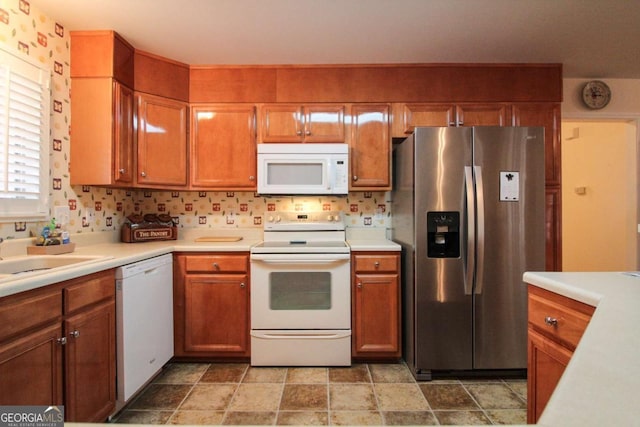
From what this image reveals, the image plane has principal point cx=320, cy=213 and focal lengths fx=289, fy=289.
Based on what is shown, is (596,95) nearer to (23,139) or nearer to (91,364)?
(91,364)

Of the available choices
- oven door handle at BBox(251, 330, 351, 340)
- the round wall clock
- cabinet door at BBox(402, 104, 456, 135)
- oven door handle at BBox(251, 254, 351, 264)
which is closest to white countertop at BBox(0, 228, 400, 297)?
oven door handle at BBox(251, 254, 351, 264)

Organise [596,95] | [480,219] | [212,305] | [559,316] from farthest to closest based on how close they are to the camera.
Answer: [596,95]
[212,305]
[480,219]
[559,316]

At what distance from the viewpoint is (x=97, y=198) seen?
2211mm

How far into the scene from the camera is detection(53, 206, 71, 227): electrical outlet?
1878mm

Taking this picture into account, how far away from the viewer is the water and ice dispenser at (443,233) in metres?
1.94

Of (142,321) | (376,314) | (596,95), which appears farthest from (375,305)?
(596,95)

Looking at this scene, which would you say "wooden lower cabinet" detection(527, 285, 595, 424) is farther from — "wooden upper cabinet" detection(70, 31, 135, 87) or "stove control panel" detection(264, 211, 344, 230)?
"wooden upper cabinet" detection(70, 31, 135, 87)

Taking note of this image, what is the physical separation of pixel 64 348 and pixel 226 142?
1.65 metres

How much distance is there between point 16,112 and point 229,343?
1896 mm

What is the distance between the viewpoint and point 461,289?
194cm

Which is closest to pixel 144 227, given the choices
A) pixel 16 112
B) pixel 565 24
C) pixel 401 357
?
pixel 16 112

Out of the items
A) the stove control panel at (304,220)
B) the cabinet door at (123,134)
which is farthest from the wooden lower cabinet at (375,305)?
the cabinet door at (123,134)

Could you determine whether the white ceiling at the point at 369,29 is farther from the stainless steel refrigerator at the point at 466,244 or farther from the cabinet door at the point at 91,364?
the cabinet door at the point at 91,364

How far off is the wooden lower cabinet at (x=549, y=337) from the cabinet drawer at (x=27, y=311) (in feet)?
6.28
